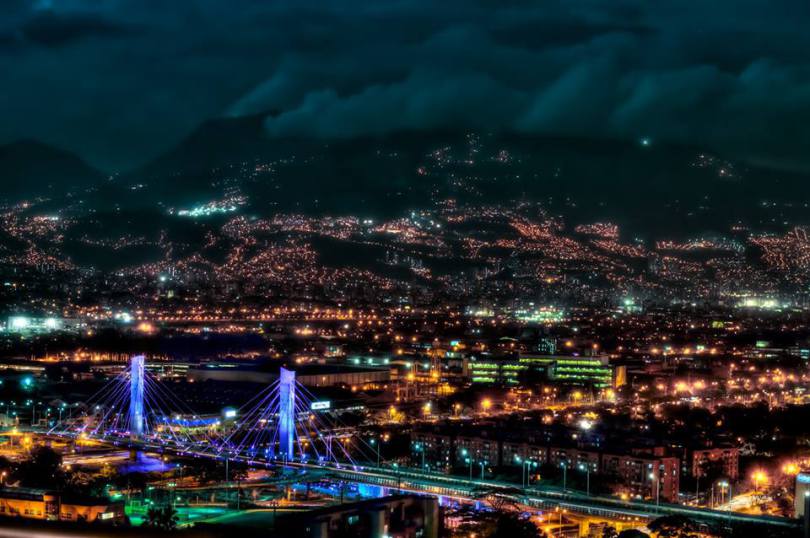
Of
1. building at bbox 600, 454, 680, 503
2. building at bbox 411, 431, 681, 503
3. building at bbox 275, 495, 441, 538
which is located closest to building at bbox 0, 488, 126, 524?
building at bbox 275, 495, 441, 538

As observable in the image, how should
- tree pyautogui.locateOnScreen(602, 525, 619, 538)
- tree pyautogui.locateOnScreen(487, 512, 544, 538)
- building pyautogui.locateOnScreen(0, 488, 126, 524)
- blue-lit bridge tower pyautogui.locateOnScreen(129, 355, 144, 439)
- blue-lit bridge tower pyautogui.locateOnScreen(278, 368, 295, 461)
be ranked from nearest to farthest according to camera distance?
tree pyautogui.locateOnScreen(487, 512, 544, 538), tree pyautogui.locateOnScreen(602, 525, 619, 538), building pyautogui.locateOnScreen(0, 488, 126, 524), blue-lit bridge tower pyautogui.locateOnScreen(278, 368, 295, 461), blue-lit bridge tower pyautogui.locateOnScreen(129, 355, 144, 439)

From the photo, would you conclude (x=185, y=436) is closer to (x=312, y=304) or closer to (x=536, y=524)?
(x=536, y=524)

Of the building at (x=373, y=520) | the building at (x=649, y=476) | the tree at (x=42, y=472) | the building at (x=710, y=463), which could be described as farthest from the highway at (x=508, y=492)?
the building at (x=710, y=463)

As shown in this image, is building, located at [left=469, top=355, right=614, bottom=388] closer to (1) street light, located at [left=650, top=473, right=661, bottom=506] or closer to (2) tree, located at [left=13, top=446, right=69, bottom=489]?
(1) street light, located at [left=650, top=473, right=661, bottom=506]

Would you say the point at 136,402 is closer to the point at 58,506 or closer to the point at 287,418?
the point at 287,418

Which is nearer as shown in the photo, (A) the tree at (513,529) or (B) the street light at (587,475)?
(A) the tree at (513,529)

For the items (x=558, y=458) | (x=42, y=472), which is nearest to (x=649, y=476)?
(x=558, y=458)

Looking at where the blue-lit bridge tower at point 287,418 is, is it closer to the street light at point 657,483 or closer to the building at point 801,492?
the street light at point 657,483
